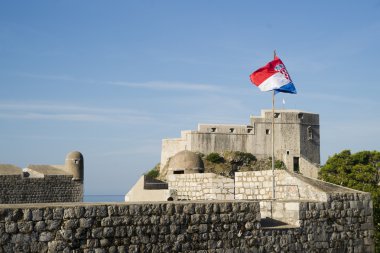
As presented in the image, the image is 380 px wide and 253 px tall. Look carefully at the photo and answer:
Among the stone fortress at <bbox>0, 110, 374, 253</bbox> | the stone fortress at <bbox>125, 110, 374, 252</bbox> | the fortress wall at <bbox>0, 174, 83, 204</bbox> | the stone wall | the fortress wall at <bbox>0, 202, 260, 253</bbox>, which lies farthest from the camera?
the fortress wall at <bbox>0, 174, 83, 204</bbox>

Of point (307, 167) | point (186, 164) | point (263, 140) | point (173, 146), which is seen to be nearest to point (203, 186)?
point (186, 164)

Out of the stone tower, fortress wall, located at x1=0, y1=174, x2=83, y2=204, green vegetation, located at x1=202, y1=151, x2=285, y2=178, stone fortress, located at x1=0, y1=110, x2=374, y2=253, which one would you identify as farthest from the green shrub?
stone fortress, located at x1=0, y1=110, x2=374, y2=253

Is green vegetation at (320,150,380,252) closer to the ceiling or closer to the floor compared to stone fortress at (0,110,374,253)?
closer to the ceiling

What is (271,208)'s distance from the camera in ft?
34.7

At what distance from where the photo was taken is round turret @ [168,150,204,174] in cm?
2302

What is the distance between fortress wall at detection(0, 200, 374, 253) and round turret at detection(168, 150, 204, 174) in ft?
40.7

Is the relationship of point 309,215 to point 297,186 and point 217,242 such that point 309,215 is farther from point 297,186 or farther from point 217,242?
point 217,242

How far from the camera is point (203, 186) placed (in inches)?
579

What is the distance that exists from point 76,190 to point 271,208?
933 inches

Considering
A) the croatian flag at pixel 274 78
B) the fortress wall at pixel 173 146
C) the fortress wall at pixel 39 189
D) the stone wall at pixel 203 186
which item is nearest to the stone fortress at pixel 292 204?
the stone wall at pixel 203 186

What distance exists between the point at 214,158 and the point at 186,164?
125 feet

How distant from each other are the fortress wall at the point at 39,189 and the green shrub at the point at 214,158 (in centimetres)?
2947

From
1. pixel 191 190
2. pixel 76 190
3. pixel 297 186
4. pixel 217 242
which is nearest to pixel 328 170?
pixel 76 190

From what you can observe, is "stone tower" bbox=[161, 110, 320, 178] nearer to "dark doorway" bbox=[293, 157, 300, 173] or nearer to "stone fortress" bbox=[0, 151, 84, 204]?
"dark doorway" bbox=[293, 157, 300, 173]
